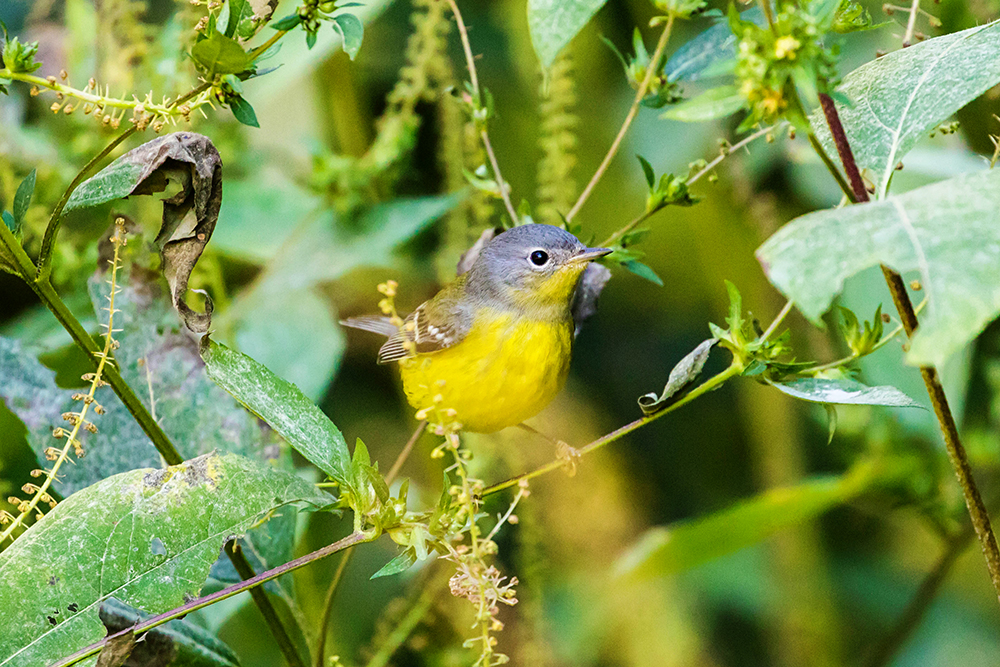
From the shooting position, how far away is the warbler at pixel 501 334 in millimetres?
1385

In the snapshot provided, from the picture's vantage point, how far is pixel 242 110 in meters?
0.80

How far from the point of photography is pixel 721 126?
198cm

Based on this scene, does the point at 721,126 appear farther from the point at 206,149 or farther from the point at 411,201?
the point at 206,149

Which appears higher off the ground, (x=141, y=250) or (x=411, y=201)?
(x=141, y=250)

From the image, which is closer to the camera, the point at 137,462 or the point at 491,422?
the point at 137,462

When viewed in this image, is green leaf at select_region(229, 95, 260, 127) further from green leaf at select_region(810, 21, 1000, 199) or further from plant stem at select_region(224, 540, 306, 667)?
green leaf at select_region(810, 21, 1000, 199)

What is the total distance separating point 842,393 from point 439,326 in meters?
0.89

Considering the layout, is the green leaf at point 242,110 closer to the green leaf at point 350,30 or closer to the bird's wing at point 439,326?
the green leaf at point 350,30

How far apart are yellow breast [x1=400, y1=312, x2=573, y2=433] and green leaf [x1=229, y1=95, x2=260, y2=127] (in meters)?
0.57

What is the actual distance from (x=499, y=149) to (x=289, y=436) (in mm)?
1581

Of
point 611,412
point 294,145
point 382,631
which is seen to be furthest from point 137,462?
point 611,412

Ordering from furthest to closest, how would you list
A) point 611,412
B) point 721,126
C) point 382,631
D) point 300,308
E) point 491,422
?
point 611,412
point 721,126
point 300,308
point 382,631
point 491,422

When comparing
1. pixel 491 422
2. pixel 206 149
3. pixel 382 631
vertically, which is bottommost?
pixel 382 631

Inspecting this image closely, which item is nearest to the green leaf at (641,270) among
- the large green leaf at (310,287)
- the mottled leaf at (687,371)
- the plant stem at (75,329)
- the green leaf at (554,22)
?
the mottled leaf at (687,371)
